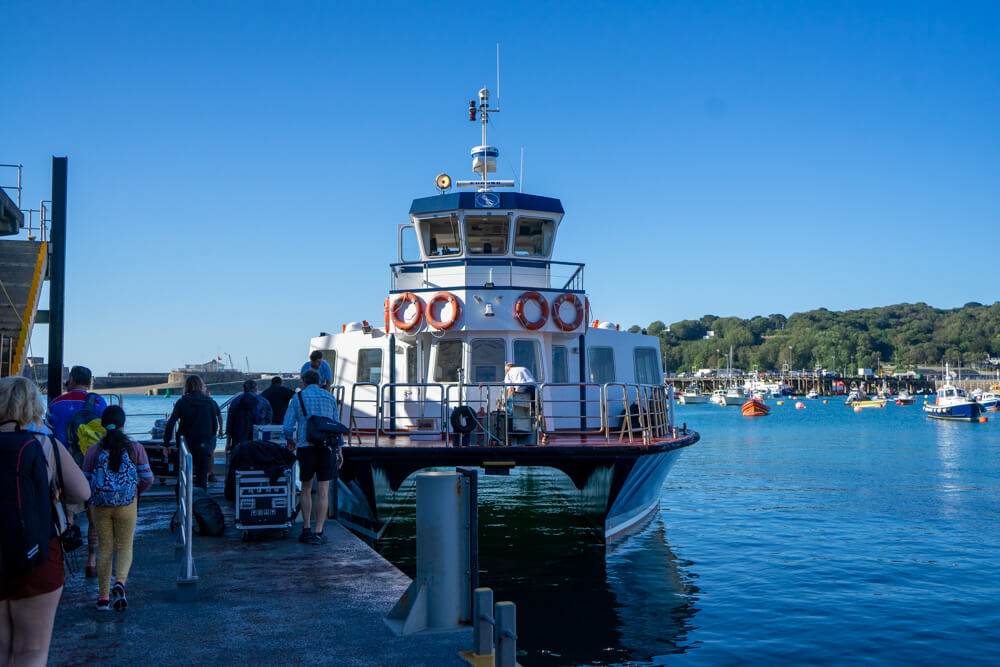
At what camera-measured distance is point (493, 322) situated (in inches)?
538

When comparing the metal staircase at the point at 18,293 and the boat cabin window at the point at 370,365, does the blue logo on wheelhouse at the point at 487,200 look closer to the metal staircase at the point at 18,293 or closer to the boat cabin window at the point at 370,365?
the boat cabin window at the point at 370,365

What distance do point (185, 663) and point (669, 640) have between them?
579 cm

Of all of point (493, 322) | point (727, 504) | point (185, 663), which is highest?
point (493, 322)

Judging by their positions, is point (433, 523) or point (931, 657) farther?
point (931, 657)

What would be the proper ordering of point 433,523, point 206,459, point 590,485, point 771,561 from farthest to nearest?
point 771,561
point 590,485
point 206,459
point 433,523

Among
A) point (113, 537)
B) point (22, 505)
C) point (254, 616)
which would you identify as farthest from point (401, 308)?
point (22, 505)

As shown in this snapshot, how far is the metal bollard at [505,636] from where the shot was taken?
4.80 metres

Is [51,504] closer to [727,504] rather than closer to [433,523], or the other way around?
[433,523]

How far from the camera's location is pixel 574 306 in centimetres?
1410

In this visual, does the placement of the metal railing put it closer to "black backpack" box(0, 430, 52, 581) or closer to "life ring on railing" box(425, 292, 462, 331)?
"life ring on railing" box(425, 292, 462, 331)

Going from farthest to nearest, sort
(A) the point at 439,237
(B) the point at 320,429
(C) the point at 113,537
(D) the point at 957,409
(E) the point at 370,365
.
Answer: (D) the point at 957,409 < (A) the point at 439,237 < (E) the point at 370,365 < (B) the point at 320,429 < (C) the point at 113,537

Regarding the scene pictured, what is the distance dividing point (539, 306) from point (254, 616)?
333 inches

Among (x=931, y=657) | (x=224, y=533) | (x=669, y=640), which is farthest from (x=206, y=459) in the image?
(x=931, y=657)

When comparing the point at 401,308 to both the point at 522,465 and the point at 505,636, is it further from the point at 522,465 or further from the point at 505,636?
the point at 505,636
